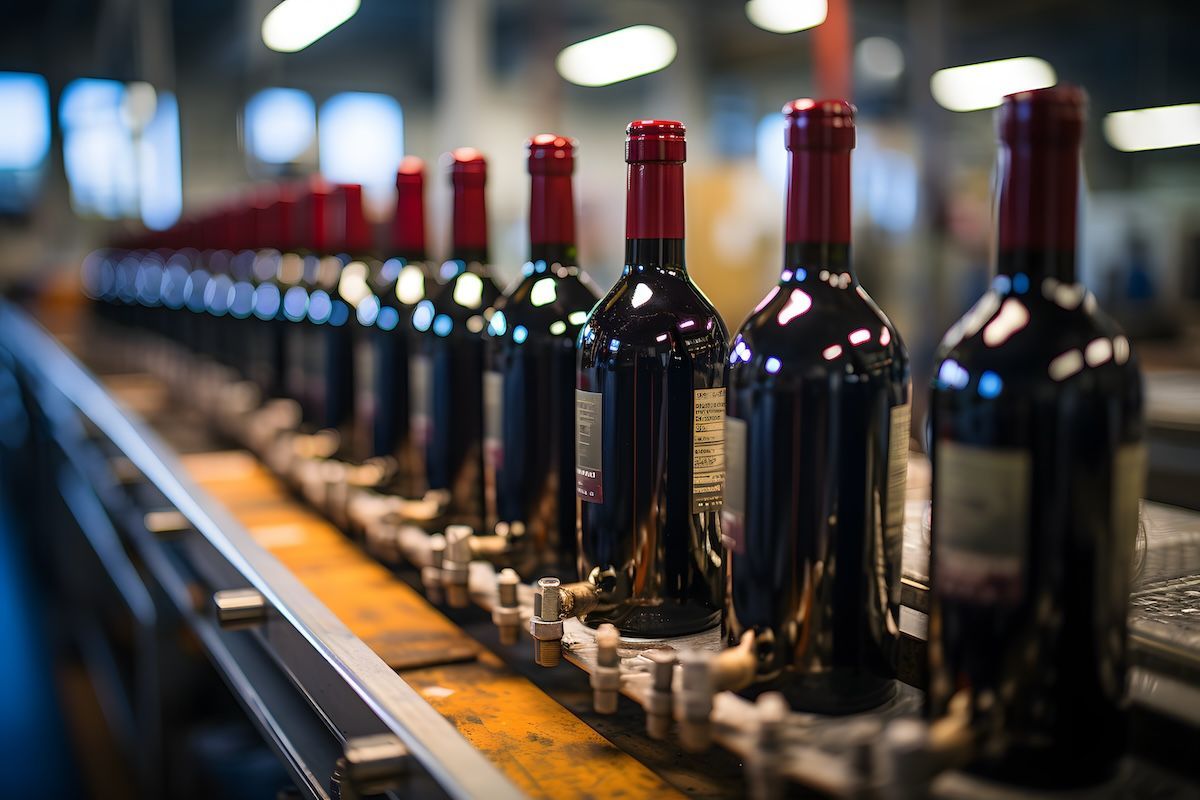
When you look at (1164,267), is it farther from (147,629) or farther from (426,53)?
(426,53)

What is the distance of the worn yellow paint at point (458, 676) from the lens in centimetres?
75

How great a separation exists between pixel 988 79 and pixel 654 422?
7600 millimetres

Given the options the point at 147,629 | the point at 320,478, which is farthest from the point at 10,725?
the point at 320,478

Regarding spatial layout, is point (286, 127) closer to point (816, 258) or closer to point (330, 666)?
point (330, 666)

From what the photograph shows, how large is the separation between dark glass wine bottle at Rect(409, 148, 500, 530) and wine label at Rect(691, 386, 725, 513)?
42 cm

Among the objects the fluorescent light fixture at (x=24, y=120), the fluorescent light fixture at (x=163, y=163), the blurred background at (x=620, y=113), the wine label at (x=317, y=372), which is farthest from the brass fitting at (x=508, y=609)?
the fluorescent light fixture at (x=24, y=120)

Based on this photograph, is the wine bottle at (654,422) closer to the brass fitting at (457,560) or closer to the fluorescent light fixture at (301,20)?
the brass fitting at (457,560)

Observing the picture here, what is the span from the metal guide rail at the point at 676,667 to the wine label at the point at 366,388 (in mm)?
85

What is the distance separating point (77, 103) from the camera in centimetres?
884

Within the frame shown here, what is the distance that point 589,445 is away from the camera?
834mm

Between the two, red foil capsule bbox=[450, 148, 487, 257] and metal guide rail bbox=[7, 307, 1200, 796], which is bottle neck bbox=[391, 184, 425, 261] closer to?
red foil capsule bbox=[450, 148, 487, 257]

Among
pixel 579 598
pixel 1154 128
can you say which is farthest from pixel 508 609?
pixel 1154 128

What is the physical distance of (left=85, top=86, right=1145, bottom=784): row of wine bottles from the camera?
0.55 meters

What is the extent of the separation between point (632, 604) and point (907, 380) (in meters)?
0.28
